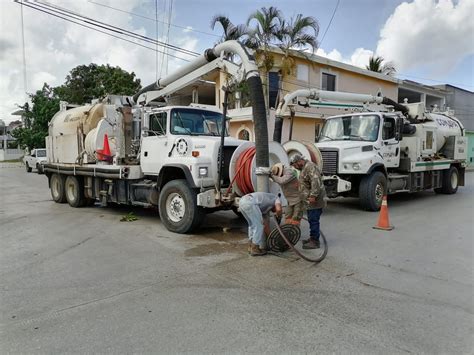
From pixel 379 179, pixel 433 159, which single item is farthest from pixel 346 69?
pixel 379 179

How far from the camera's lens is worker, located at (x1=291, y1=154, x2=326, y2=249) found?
21.5 ft

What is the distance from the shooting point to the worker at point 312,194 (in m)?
6.57

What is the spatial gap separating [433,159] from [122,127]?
10544mm

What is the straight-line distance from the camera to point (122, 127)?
978 cm

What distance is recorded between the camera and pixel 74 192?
1187cm

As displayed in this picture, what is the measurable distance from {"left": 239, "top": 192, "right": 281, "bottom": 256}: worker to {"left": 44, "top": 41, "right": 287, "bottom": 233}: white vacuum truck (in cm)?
33

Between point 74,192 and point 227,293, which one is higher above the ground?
point 74,192

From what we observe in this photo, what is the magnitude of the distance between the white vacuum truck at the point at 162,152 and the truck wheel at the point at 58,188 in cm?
5

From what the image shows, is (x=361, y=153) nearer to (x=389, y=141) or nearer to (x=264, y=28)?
(x=389, y=141)

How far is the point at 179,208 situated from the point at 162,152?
139 centimetres

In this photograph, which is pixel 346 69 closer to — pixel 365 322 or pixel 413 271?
pixel 413 271

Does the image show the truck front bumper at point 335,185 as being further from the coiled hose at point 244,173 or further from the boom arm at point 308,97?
the coiled hose at point 244,173

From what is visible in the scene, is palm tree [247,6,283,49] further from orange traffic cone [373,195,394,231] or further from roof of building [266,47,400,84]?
→ orange traffic cone [373,195,394,231]

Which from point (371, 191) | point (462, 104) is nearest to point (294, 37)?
point (371, 191)
